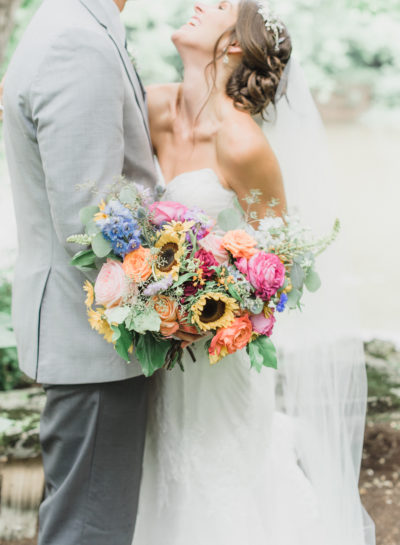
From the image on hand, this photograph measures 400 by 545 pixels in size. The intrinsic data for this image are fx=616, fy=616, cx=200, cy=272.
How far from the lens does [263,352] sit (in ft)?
6.04

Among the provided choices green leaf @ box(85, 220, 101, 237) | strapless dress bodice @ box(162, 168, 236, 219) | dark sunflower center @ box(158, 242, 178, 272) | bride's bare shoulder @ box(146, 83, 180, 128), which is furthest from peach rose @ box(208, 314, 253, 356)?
bride's bare shoulder @ box(146, 83, 180, 128)

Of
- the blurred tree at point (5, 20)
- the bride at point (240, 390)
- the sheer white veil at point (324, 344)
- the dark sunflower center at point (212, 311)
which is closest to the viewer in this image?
the dark sunflower center at point (212, 311)

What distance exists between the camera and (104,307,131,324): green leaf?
167cm

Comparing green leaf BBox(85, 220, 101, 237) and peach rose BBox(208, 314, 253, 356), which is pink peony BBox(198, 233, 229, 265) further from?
green leaf BBox(85, 220, 101, 237)

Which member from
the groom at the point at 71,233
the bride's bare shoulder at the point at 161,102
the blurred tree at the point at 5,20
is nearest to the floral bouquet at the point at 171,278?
the groom at the point at 71,233

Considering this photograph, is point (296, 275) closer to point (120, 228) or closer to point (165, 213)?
point (165, 213)

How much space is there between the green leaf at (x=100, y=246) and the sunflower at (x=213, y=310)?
288mm

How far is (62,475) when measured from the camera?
201 cm

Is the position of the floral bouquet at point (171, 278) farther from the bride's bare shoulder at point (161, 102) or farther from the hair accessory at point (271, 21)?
the hair accessory at point (271, 21)

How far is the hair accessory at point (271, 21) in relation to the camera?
7.41ft

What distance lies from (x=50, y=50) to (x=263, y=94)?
89 cm

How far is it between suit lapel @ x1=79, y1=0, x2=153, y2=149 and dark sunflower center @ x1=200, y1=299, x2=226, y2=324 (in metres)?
0.69

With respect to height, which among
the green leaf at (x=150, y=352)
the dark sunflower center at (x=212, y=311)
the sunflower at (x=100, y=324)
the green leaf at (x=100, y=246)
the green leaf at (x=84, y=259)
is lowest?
the green leaf at (x=150, y=352)

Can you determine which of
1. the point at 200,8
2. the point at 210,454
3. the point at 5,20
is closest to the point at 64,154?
the point at 200,8
